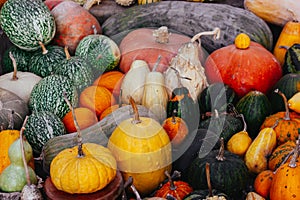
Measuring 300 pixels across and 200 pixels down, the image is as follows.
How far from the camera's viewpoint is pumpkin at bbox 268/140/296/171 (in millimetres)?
2775

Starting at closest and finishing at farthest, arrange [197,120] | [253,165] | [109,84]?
[253,165]
[197,120]
[109,84]

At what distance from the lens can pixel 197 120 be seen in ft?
10.7

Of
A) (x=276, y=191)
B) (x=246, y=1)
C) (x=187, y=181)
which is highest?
(x=246, y=1)

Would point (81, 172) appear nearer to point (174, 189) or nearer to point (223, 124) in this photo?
point (174, 189)

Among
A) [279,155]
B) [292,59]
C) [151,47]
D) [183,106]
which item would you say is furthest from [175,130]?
[292,59]

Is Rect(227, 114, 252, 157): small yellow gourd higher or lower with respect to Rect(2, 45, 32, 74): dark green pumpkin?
lower

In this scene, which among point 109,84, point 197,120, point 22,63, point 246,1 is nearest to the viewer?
point 197,120

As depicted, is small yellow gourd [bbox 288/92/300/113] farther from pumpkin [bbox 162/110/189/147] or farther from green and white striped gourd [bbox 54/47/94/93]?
green and white striped gourd [bbox 54/47/94/93]

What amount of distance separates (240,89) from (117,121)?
3.64 feet

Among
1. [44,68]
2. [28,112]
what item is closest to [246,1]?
[44,68]

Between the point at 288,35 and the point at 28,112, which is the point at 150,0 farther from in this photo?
the point at 28,112

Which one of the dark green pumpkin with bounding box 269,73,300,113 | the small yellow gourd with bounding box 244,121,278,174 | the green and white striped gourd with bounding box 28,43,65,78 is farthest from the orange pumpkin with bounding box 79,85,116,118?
the dark green pumpkin with bounding box 269,73,300,113

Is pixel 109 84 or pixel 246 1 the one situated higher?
pixel 246 1

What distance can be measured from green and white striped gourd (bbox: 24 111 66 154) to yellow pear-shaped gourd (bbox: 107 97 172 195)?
18.9 inches
